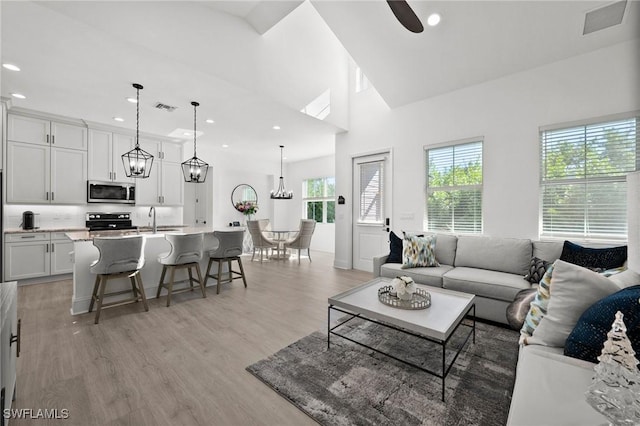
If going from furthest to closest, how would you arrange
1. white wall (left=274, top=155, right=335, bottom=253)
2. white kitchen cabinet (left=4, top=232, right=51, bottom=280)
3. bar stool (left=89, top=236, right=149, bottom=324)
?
white wall (left=274, top=155, right=335, bottom=253) → white kitchen cabinet (left=4, top=232, right=51, bottom=280) → bar stool (left=89, top=236, right=149, bottom=324)

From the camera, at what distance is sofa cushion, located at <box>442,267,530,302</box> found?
262 cm

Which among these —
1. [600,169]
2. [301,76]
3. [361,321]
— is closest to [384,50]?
[301,76]

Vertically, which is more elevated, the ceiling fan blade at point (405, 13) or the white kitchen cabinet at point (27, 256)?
the ceiling fan blade at point (405, 13)

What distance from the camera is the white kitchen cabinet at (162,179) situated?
5.51 metres

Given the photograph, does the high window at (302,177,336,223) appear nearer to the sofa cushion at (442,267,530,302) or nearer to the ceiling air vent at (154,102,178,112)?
the ceiling air vent at (154,102,178,112)

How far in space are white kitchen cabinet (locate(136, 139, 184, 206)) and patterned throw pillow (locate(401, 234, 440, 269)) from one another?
5.11 metres

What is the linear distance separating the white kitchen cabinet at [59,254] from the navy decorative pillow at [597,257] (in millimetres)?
6802

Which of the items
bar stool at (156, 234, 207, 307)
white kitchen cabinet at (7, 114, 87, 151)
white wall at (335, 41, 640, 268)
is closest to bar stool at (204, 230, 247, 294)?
bar stool at (156, 234, 207, 307)

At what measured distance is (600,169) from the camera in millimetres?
2947

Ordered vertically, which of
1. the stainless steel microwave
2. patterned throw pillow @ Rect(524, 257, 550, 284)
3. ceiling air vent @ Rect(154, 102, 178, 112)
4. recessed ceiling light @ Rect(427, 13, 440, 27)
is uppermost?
recessed ceiling light @ Rect(427, 13, 440, 27)

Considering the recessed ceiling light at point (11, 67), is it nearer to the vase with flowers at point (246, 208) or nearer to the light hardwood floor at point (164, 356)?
the light hardwood floor at point (164, 356)

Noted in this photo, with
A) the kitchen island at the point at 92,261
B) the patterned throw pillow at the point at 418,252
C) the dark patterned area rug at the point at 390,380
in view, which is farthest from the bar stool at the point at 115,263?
the patterned throw pillow at the point at 418,252

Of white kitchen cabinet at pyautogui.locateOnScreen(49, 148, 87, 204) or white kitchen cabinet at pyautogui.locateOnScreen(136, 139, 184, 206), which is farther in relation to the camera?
white kitchen cabinet at pyautogui.locateOnScreen(136, 139, 184, 206)

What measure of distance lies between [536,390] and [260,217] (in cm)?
766
